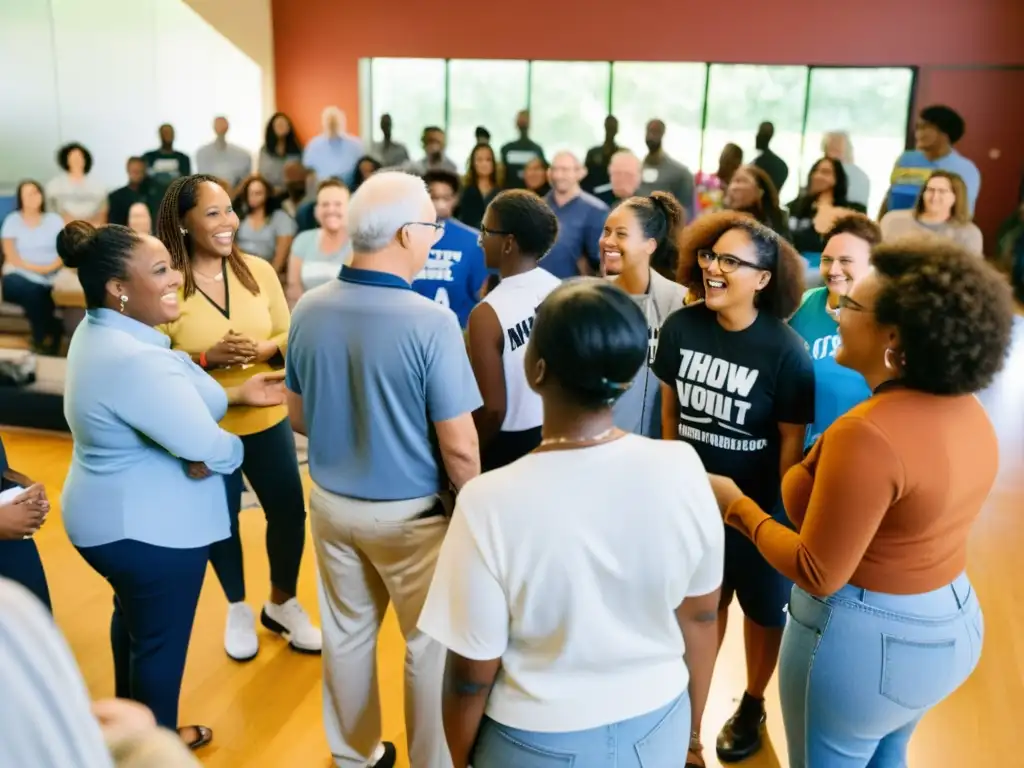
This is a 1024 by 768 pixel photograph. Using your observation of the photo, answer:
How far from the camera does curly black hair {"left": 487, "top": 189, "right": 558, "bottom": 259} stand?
103 inches

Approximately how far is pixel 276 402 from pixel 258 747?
1045 mm

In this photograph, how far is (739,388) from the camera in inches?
85.9

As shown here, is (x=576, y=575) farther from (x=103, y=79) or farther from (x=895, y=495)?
(x=103, y=79)

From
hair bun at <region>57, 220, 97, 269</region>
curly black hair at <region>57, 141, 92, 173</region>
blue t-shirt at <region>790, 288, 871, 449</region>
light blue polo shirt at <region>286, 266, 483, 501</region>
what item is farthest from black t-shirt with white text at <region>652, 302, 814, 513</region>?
curly black hair at <region>57, 141, 92, 173</region>

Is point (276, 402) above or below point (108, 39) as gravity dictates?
below

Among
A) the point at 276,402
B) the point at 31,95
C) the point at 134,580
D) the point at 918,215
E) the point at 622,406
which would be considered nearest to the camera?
the point at 134,580

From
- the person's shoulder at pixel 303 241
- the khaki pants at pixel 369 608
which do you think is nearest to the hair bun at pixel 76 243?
the khaki pants at pixel 369 608

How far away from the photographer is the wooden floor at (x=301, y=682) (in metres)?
2.55

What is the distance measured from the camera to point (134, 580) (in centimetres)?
205

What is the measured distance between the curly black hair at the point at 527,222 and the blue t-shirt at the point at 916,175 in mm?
3805

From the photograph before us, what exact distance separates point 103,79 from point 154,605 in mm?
8735

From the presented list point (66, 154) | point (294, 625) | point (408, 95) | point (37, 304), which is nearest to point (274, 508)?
point (294, 625)

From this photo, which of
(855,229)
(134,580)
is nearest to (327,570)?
(134,580)

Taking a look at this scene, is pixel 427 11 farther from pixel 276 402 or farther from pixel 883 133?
pixel 276 402
